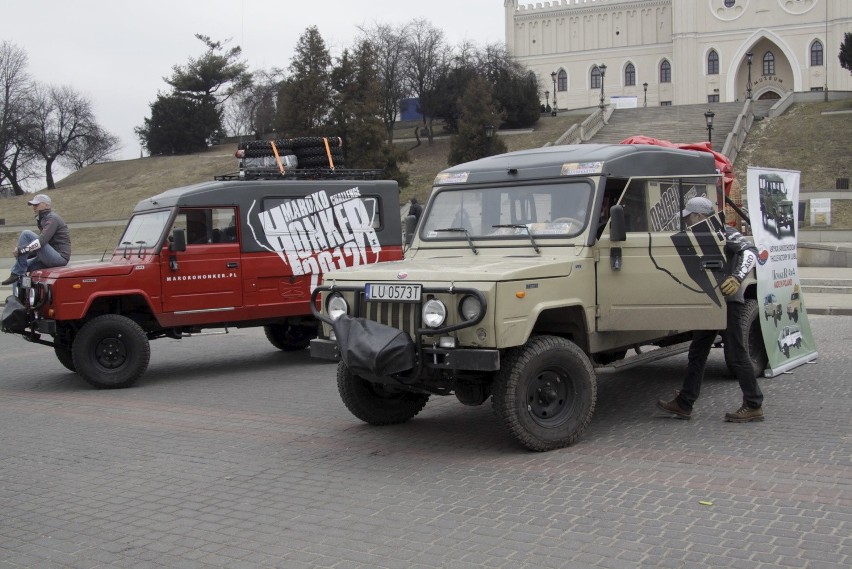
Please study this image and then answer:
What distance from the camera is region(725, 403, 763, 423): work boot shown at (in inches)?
311

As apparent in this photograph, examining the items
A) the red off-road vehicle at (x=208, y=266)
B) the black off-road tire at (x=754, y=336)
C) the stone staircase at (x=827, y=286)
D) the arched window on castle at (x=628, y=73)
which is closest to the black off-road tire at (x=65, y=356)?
the red off-road vehicle at (x=208, y=266)

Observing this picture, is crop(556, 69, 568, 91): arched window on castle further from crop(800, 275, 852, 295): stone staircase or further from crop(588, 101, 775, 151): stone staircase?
crop(800, 275, 852, 295): stone staircase

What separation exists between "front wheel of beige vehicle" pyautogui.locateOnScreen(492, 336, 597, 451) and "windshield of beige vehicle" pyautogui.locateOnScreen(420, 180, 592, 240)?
1.15 metres

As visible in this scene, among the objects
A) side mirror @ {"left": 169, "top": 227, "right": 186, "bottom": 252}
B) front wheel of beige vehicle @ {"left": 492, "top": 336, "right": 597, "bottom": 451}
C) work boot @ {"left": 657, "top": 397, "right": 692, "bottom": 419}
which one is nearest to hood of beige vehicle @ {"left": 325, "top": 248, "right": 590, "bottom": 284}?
front wheel of beige vehicle @ {"left": 492, "top": 336, "right": 597, "bottom": 451}

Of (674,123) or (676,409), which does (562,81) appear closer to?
(674,123)

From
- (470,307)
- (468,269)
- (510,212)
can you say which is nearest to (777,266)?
(510,212)

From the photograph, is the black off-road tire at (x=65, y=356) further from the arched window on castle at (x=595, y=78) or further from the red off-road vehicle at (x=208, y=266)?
the arched window on castle at (x=595, y=78)

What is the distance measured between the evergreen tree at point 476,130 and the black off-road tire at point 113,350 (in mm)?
39202

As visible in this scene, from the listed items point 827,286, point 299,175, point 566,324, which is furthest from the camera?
point 827,286

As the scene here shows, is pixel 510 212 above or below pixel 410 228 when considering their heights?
above

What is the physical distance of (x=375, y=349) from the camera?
6.85m

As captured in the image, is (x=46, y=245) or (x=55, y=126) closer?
(x=46, y=245)

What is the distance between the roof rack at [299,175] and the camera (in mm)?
12641

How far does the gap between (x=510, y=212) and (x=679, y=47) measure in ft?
258
